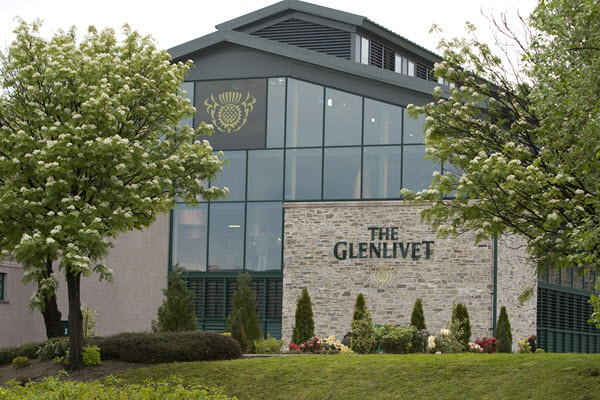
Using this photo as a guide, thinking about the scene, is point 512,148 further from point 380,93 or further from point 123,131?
point 380,93

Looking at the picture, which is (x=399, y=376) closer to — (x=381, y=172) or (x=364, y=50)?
(x=381, y=172)

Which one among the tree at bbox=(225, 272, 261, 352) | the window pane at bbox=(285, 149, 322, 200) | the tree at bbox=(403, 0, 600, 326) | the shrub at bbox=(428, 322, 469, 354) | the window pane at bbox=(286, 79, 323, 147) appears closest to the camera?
the tree at bbox=(403, 0, 600, 326)

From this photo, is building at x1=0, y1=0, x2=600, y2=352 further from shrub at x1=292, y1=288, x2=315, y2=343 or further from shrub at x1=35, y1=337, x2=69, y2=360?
shrub at x1=35, y1=337, x2=69, y2=360

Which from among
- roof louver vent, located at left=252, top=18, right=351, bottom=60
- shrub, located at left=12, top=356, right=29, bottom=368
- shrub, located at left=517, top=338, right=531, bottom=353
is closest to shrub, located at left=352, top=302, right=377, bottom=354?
shrub, located at left=517, top=338, right=531, bottom=353

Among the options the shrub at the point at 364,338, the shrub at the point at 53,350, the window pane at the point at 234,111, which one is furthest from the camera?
the window pane at the point at 234,111

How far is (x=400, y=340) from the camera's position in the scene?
1969cm

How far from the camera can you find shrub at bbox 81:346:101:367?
56.2 ft

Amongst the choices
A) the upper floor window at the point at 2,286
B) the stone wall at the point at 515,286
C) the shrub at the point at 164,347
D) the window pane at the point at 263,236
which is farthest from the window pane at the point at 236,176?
the shrub at the point at 164,347

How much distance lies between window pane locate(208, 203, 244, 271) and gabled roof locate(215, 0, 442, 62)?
8.07 metres

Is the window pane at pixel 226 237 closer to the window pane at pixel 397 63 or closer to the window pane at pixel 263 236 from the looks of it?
the window pane at pixel 263 236

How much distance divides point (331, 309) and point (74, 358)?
1023 cm

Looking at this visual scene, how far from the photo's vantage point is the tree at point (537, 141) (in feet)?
36.1

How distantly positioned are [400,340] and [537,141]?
26.2ft

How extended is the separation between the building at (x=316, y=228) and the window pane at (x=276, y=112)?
0.04 meters
